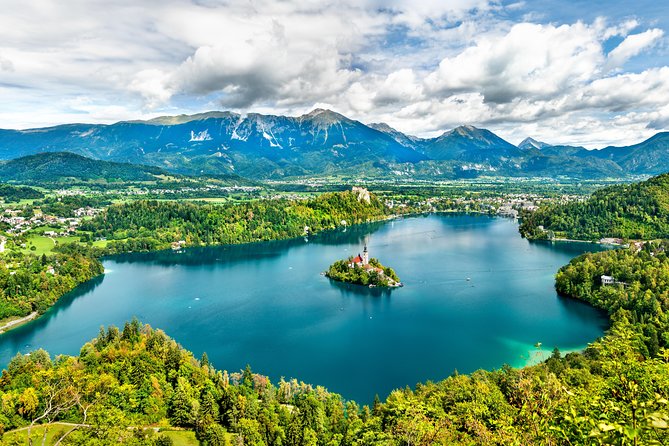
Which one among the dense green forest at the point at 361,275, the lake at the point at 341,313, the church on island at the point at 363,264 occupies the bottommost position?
the lake at the point at 341,313

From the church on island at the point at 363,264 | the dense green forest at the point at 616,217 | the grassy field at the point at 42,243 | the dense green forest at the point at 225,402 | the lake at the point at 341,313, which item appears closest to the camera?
the dense green forest at the point at 225,402

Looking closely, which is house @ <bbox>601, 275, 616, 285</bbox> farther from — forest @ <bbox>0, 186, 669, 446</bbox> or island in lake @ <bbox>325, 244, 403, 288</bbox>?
island in lake @ <bbox>325, 244, 403, 288</bbox>

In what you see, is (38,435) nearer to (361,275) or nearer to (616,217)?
(361,275)

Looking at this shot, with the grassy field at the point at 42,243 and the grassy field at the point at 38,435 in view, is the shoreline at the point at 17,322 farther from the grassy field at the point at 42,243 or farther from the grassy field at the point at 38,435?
the grassy field at the point at 38,435

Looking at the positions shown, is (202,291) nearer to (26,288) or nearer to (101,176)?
(26,288)

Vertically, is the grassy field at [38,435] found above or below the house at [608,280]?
below

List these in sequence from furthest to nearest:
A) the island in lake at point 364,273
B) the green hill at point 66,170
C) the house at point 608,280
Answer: the green hill at point 66,170
the island in lake at point 364,273
the house at point 608,280

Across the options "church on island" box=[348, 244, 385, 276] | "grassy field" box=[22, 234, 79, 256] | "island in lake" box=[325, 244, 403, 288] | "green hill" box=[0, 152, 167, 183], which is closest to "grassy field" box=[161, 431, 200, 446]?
"island in lake" box=[325, 244, 403, 288]

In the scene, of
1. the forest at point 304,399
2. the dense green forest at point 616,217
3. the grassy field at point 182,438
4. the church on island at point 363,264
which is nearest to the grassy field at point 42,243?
the forest at point 304,399
